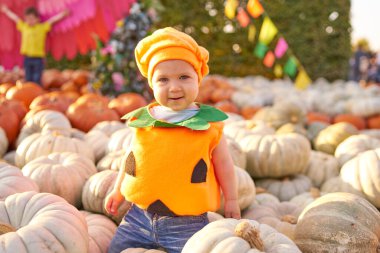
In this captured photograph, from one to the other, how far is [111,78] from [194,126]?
5477mm

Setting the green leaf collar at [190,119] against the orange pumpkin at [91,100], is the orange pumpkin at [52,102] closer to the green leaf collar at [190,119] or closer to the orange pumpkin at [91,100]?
the orange pumpkin at [91,100]

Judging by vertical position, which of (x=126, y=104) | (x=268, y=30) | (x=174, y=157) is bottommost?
(x=126, y=104)

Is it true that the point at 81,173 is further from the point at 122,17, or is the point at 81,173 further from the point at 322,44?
the point at 322,44

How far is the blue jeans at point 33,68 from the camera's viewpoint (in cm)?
802

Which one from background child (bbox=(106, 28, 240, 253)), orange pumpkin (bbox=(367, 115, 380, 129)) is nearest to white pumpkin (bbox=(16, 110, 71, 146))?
background child (bbox=(106, 28, 240, 253))

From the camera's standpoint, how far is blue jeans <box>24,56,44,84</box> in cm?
802

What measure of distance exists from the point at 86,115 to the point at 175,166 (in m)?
3.17

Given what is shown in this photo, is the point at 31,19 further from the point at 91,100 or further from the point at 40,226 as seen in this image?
the point at 40,226

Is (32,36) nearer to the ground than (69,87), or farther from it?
farther from it

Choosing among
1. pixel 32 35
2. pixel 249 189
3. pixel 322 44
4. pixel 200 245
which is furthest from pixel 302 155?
pixel 322 44

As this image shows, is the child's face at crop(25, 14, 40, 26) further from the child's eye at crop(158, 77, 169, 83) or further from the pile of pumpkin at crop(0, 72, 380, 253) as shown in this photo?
the child's eye at crop(158, 77, 169, 83)

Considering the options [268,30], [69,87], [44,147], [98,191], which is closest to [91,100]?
[44,147]

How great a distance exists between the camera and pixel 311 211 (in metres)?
2.44

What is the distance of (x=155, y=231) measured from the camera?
2.27 m
